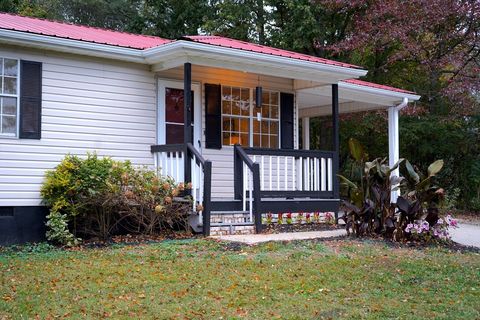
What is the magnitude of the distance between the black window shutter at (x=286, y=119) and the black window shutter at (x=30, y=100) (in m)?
5.42

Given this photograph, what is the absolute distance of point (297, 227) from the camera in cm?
1126

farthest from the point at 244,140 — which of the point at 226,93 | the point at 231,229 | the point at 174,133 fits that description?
the point at 231,229

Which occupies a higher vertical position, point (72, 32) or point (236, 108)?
point (72, 32)

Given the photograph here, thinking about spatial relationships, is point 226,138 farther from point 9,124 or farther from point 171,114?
point 9,124

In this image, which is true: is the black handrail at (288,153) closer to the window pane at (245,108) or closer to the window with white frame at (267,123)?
the window with white frame at (267,123)

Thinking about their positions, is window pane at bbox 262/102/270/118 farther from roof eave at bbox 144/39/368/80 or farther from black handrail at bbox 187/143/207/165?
black handrail at bbox 187/143/207/165

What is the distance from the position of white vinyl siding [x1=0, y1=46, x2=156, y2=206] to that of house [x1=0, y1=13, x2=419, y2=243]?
17 mm

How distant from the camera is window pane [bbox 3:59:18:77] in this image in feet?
31.4

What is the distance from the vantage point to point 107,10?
28.1m

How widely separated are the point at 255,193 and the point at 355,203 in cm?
170

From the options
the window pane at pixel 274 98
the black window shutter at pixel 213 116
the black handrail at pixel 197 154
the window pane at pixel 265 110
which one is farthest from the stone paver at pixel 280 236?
the window pane at pixel 274 98

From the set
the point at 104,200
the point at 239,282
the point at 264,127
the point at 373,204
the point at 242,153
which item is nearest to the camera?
the point at 239,282

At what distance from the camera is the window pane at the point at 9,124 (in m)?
9.51

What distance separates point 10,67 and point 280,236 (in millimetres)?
5052
